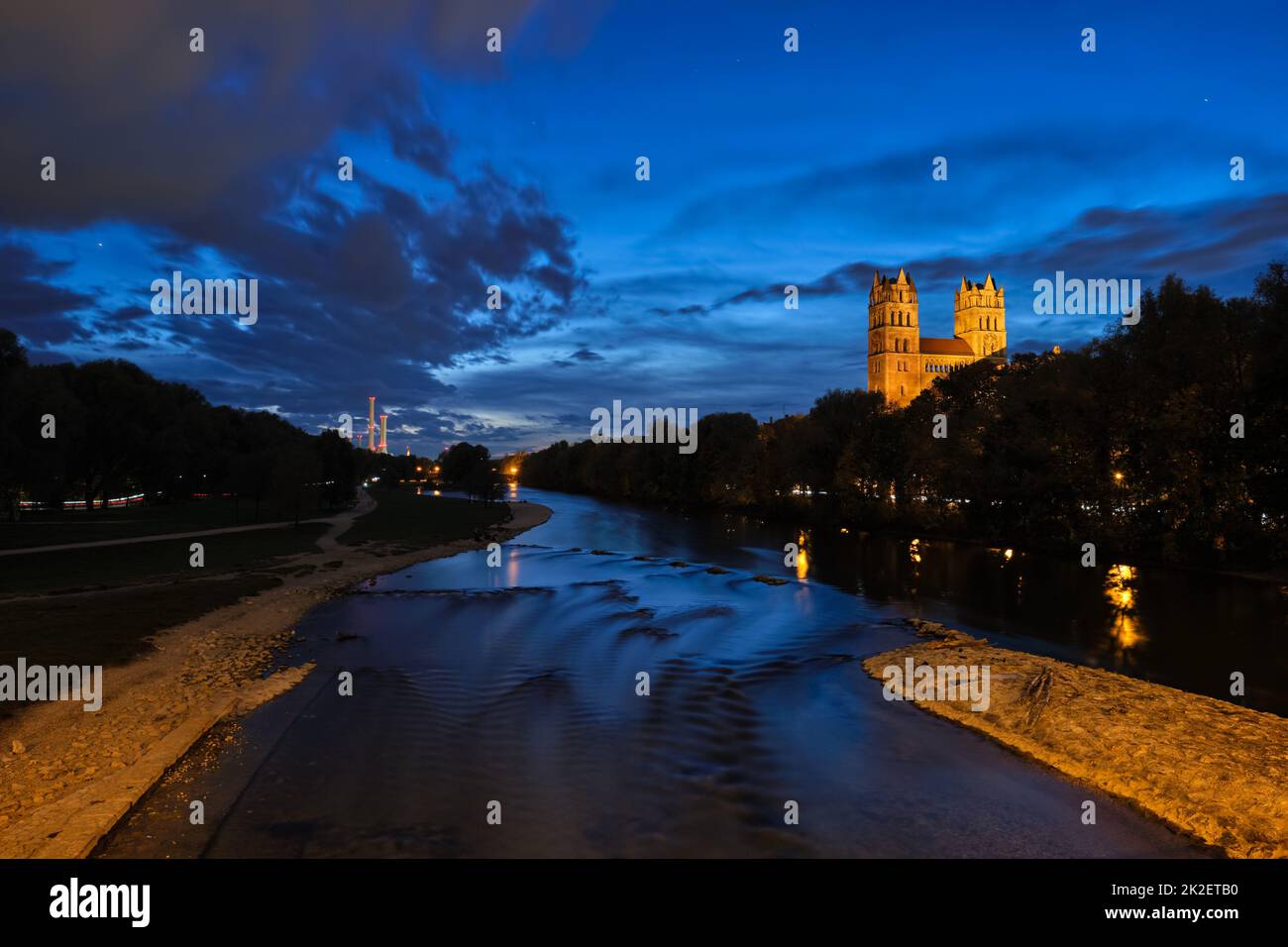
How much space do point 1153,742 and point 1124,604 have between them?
2285cm

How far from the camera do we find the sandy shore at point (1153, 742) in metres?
11.8

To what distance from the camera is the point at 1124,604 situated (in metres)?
33.9

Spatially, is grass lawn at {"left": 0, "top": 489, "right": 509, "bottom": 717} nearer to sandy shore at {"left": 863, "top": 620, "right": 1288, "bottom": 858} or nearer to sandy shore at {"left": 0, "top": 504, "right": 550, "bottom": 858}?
sandy shore at {"left": 0, "top": 504, "right": 550, "bottom": 858}

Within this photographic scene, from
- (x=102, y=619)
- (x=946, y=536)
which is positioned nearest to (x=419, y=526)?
(x=102, y=619)

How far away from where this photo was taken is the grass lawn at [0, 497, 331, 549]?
47.7 meters

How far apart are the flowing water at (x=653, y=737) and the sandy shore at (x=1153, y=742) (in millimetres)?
749

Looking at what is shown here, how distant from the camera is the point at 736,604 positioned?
111 ft

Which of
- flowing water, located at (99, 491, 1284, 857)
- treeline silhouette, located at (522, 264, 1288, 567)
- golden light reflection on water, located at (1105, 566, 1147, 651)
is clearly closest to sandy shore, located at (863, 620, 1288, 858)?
flowing water, located at (99, 491, 1284, 857)

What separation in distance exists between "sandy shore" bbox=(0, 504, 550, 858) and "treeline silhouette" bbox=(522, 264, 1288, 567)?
5168 cm

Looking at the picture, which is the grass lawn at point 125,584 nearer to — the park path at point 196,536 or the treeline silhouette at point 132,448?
the park path at point 196,536

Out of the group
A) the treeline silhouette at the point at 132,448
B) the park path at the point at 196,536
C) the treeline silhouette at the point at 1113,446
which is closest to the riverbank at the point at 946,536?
the treeline silhouette at the point at 1113,446
